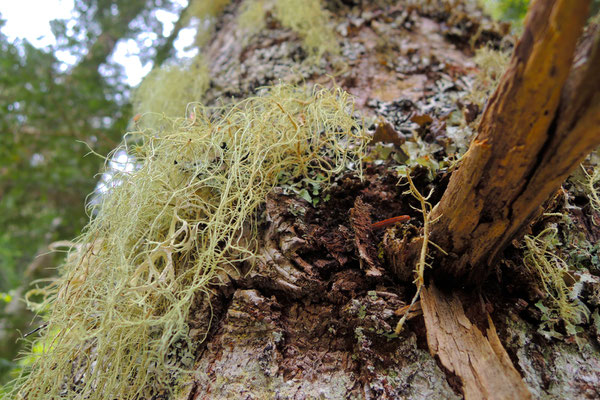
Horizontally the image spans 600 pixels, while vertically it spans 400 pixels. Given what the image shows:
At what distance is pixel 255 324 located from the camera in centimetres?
83

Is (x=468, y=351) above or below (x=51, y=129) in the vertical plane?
above

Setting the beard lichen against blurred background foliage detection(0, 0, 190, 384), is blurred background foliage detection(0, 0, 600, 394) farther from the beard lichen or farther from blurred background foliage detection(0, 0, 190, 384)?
the beard lichen

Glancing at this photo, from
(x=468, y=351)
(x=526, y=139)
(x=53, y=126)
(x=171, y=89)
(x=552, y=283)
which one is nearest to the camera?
(x=526, y=139)

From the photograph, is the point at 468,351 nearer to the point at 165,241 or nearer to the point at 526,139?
the point at 526,139

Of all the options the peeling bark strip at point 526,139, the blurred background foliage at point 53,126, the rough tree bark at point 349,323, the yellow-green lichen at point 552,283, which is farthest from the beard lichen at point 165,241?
the blurred background foliage at point 53,126

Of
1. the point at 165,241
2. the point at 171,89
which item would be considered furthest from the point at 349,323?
the point at 171,89

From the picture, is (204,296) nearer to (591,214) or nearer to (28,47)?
(591,214)

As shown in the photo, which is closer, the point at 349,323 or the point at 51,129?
the point at 349,323

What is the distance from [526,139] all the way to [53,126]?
9.24 ft

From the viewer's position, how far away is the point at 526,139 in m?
0.58

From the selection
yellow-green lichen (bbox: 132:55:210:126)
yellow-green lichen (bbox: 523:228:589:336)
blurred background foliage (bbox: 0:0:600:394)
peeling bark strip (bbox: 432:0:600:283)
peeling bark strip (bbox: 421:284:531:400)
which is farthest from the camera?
blurred background foliage (bbox: 0:0:600:394)

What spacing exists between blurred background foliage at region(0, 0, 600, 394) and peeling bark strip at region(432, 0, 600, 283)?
1984 mm

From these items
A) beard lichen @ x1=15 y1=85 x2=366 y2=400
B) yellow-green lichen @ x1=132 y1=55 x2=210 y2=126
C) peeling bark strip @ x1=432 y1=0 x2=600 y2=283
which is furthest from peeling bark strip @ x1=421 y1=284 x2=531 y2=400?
yellow-green lichen @ x1=132 y1=55 x2=210 y2=126

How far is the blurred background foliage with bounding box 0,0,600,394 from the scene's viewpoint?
7.33 ft
